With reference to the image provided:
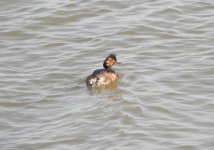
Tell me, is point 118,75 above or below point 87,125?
above

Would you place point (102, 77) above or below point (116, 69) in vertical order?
below

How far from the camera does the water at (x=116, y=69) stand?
925cm

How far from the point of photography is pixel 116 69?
12.2 m

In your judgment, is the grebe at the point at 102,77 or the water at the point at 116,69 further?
the grebe at the point at 102,77

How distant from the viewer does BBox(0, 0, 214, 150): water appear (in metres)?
9.25

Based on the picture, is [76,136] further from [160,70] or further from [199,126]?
[160,70]

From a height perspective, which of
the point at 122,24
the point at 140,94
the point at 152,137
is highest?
the point at 122,24

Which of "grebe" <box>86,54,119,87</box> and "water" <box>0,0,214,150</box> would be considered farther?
"grebe" <box>86,54,119,87</box>

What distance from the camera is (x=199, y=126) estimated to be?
30.8ft

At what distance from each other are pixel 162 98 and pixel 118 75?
4.53 feet

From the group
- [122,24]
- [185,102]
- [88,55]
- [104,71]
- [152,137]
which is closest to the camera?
[152,137]

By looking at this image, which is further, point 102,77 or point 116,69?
point 116,69

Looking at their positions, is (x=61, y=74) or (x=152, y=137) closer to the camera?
(x=152, y=137)

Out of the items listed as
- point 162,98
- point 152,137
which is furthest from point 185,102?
point 152,137
